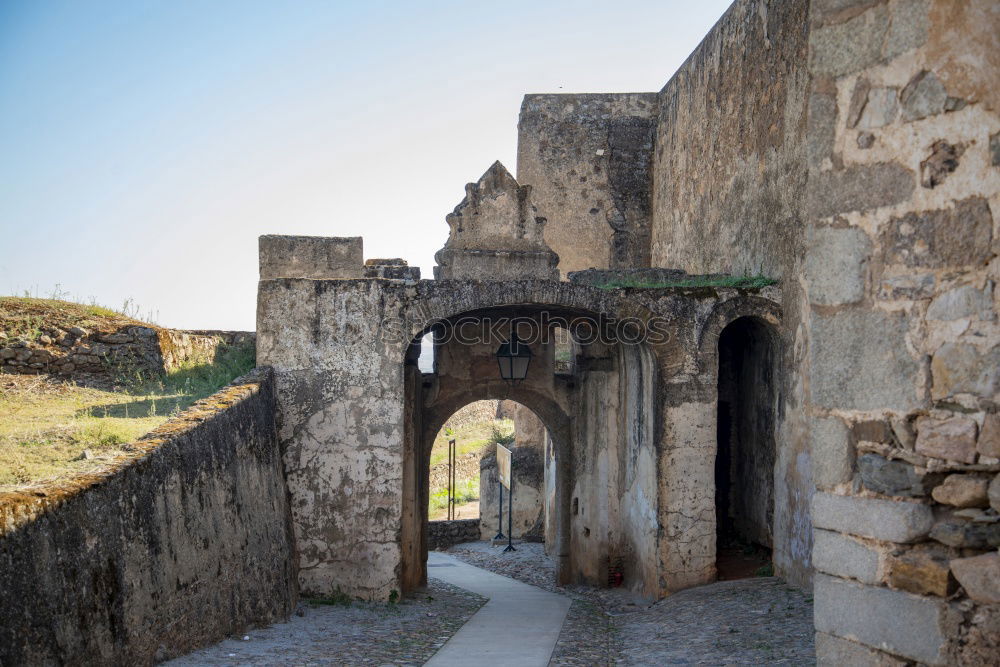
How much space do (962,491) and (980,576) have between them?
0.27 meters

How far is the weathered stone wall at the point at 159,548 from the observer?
14.2ft

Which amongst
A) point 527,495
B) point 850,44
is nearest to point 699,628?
point 850,44

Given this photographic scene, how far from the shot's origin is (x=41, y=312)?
10938 millimetres

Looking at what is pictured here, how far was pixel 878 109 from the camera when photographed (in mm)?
3248

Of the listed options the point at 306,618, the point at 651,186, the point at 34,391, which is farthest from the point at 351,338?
the point at 651,186

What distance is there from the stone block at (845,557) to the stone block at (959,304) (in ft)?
2.83

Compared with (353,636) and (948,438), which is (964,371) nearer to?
(948,438)

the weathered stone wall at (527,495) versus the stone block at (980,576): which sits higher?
the stone block at (980,576)

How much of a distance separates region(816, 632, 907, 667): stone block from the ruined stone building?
12mm

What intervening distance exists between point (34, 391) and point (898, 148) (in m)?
9.29

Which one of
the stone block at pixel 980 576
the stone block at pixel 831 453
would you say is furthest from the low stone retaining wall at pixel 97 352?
the stone block at pixel 980 576

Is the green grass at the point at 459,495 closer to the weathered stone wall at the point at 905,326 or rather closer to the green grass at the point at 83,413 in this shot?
the green grass at the point at 83,413

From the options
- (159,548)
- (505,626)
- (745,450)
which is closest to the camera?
(159,548)

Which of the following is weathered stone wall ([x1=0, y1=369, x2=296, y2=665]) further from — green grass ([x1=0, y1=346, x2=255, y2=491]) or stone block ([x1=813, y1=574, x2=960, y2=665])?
stone block ([x1=813, y1=574, x2=960, y2=665])
